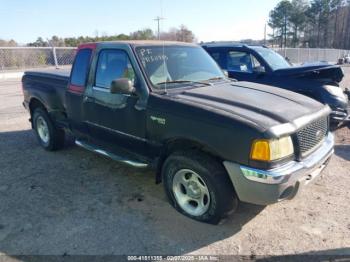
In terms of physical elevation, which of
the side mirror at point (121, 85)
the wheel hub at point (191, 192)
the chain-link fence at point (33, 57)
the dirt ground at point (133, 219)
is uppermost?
the chain-link fence at point (33, 57)

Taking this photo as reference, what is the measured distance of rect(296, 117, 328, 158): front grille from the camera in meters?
3.13

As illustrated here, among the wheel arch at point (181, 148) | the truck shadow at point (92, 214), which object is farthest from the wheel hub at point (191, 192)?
the wheel arch at point (181, 148)

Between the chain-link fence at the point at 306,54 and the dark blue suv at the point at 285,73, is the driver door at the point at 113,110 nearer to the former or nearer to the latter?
the dark blue suv at the point at 285,73

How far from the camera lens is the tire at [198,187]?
10.3ft

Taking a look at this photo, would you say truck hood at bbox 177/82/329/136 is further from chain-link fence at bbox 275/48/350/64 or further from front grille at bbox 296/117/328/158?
chain-link fence at bbox 275/48/350/64

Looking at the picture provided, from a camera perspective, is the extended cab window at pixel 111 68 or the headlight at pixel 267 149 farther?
the extended cab window at pixel 111 68

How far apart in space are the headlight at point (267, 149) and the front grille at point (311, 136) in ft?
0.85

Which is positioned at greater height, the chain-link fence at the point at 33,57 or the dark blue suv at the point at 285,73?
the chain-link fence at the point at 33,57

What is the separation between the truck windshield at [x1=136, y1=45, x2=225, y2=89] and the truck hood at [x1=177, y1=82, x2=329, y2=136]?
0.33m

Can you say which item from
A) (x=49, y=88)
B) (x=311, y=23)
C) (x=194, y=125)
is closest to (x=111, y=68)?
(x=194, y=125)

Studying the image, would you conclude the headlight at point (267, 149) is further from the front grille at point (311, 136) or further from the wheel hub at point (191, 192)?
the wheel hub at point (191, 192)

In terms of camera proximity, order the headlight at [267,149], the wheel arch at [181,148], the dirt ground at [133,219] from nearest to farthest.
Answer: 1. the headlight at [267,149]
2. the dirt ground at [133,219]
3. the wheel arch at [181,148]

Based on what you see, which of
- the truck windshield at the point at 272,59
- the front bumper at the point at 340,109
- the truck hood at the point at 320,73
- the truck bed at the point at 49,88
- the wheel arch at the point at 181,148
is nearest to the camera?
the wheel arch at the point at 181,148

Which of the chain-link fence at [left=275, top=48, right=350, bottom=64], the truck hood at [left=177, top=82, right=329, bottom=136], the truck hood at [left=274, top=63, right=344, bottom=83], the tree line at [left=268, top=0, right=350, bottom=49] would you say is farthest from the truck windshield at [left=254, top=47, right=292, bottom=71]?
the tree line at [left=268, top=0, right=350, bottom=49]
